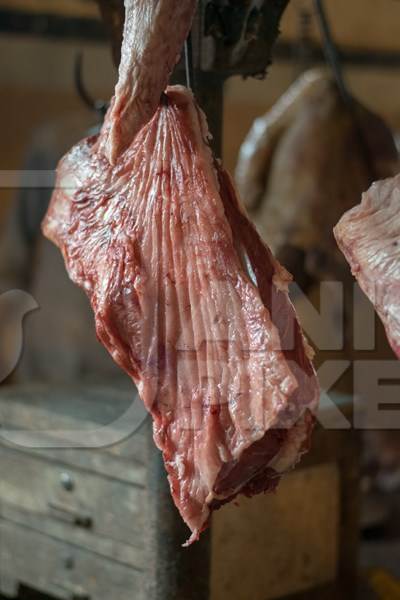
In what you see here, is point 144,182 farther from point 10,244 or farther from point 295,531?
point 10,244

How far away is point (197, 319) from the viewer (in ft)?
5.36

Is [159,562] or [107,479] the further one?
[107,479]

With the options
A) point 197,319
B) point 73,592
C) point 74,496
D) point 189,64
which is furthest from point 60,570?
point 189,64

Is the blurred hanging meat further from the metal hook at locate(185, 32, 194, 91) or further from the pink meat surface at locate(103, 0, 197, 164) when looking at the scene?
the pink meat surface at locate(103, 0, 197, 164)

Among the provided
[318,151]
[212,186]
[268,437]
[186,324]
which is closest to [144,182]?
[212,186]

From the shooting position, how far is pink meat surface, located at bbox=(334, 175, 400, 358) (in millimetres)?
1420

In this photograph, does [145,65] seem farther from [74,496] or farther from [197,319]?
[74,496]

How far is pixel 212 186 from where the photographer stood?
5.47ft

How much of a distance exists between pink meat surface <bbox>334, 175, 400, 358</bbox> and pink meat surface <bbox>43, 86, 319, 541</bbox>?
151 millimetres

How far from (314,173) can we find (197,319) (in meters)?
1.62

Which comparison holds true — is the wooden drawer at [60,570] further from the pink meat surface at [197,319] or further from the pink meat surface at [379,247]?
the pink meat surface at [379,247]

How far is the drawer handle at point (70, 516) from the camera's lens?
2455 mm

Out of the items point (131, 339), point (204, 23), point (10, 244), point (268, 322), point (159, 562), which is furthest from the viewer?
point (10, 244)

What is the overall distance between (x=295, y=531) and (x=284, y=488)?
11 cm
